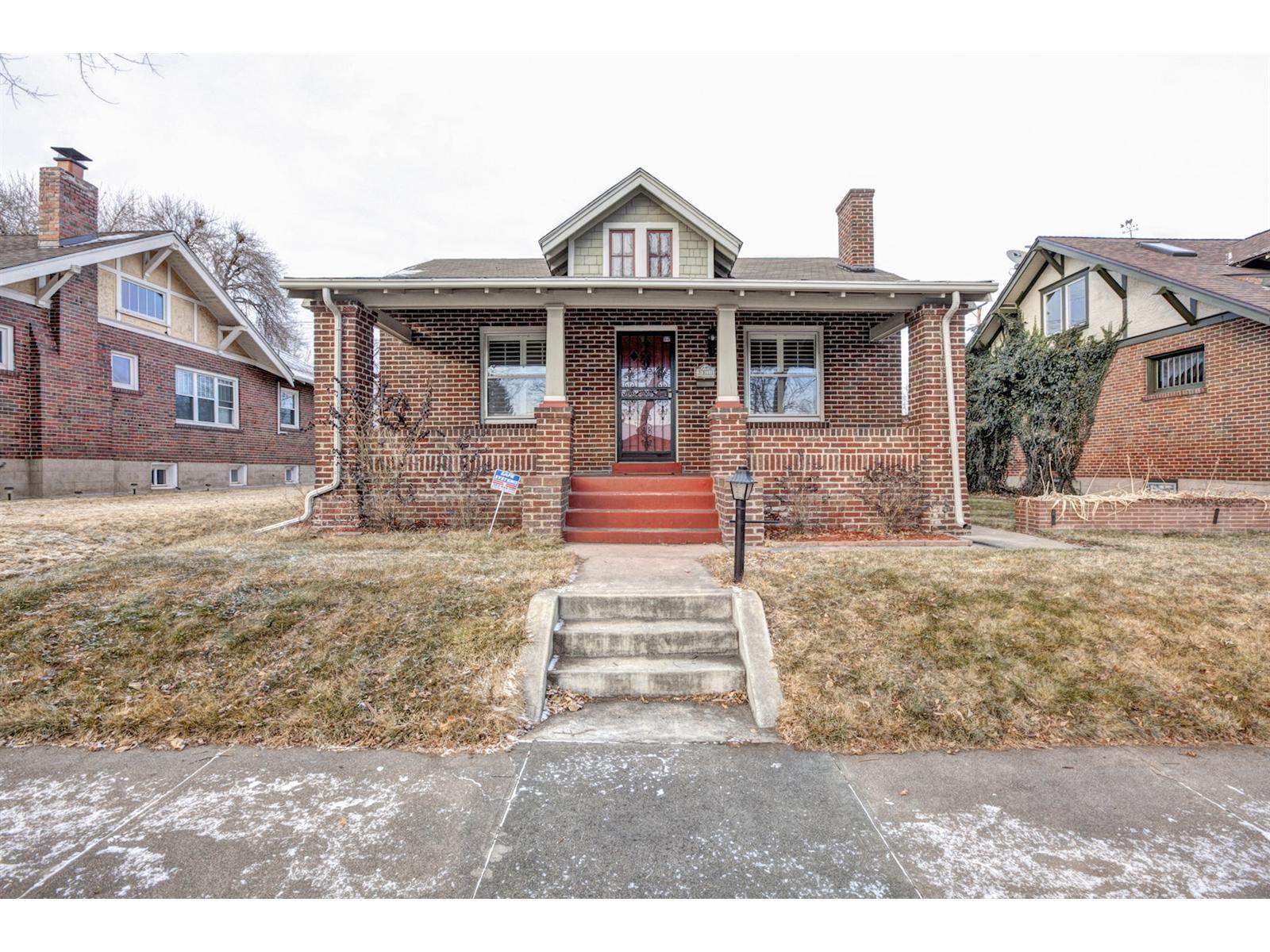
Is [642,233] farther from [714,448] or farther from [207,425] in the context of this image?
[207,425]

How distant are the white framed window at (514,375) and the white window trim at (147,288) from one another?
1010 centimetres

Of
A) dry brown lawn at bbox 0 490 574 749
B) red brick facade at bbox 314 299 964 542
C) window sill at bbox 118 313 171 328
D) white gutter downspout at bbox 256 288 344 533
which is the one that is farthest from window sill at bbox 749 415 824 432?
window sill at bbox 118 313 171 328

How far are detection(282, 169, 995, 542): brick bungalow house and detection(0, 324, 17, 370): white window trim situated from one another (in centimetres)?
779

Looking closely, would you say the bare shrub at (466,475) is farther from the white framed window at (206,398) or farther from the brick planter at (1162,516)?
the white framed window at (206,398)

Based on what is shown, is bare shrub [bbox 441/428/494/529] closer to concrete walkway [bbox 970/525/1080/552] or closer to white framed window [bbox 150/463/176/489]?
concrete walkway [bbox 970/525/1080/552]

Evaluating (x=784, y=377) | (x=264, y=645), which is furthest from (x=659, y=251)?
(x=264, y=645)

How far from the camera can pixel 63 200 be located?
12.8 metres

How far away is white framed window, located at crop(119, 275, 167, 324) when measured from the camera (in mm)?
13602

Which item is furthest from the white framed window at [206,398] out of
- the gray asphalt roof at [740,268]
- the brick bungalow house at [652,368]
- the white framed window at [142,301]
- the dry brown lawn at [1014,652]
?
the dry brown lawn at [1014,652]

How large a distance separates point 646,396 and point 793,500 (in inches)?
140

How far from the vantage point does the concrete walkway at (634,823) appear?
6.91ft

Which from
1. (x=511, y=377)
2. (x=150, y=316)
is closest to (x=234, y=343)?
(x=150, y=316)

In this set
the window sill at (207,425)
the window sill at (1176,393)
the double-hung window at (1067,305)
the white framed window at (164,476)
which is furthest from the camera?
the window sill at (207,425)

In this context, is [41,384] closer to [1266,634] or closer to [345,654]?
[345,654]
